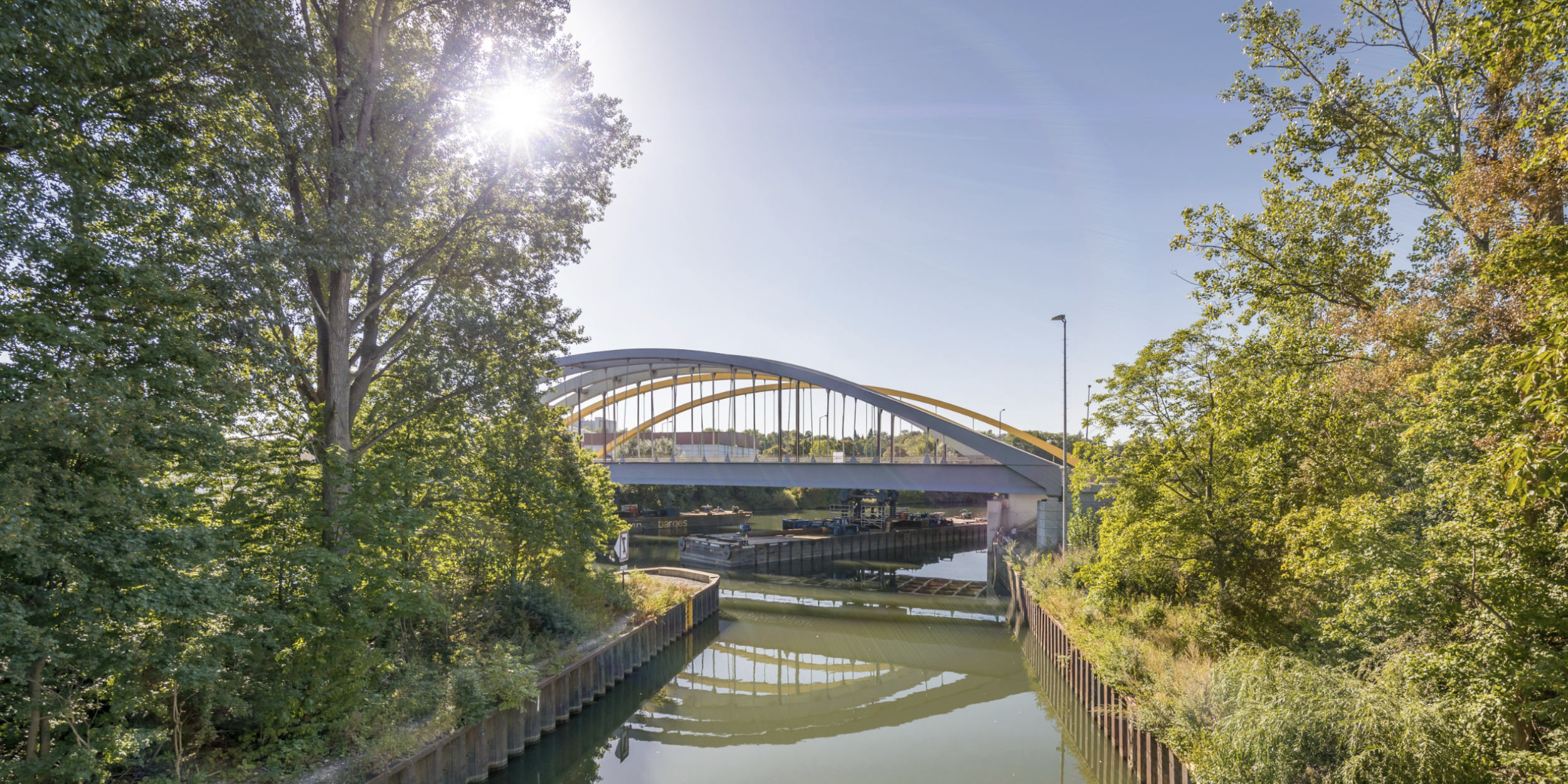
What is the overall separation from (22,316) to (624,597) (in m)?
15.1

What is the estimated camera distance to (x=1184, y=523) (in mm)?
12680

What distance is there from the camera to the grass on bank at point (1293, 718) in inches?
253

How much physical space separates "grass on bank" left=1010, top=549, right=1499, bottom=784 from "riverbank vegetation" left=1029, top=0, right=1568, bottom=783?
0.11 feet

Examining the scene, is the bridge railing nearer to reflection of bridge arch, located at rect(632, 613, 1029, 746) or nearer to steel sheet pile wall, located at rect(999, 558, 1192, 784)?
reflection of bridge arch, located at rect(632, 613, 1029, 746)

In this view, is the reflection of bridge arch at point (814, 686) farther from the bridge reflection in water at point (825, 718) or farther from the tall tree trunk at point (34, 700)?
the tall tree trunk at point (34, 700)

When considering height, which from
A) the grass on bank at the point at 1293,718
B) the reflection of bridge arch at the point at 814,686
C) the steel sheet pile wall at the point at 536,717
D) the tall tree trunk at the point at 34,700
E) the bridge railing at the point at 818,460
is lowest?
the reflection of bridge arch at the point at 814,686

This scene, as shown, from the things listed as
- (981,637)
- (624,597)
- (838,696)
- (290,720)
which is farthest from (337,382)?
(981,637)

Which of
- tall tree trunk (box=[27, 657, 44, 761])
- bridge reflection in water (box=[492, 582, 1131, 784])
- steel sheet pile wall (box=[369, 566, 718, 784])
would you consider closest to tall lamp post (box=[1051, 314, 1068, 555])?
bridge reflection in water (box=[492, 582, 1131, 784])

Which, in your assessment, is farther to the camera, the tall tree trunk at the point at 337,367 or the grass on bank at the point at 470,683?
the tall tree trunk at the point at 337,367

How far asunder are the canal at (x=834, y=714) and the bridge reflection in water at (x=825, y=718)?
4 centimetres

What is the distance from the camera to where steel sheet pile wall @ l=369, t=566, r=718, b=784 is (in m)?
9.54

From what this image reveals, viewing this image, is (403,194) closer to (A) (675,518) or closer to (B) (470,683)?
(B) (470,683)

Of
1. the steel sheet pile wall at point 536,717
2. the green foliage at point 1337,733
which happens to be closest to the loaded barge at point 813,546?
the steel sheet pile wall at point 536,717

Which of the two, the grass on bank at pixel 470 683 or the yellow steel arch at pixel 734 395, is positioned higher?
the yellow steel arch at pixel 734 395
